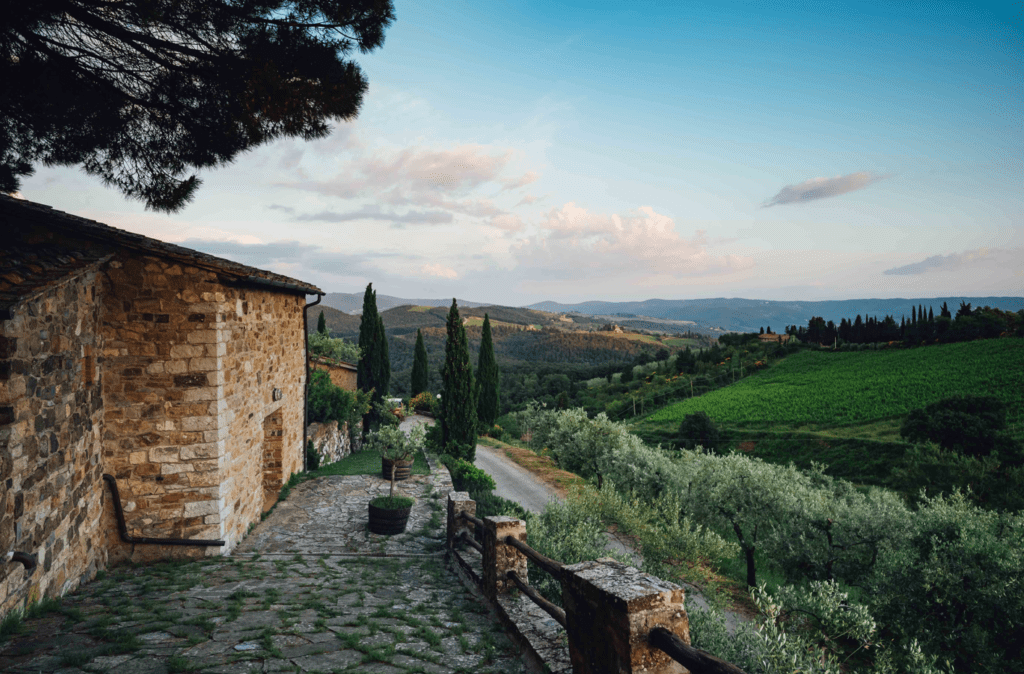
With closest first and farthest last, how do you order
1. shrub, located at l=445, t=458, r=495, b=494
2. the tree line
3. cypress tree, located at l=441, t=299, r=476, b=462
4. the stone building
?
the stone building
shrub, located at l=445, t=458, r=495, b=494
cypress tree, located at l=441, t=299, r=476, b=462
the tree line

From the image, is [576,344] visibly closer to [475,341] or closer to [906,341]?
[475,341]

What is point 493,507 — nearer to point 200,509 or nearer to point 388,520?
point 388,520

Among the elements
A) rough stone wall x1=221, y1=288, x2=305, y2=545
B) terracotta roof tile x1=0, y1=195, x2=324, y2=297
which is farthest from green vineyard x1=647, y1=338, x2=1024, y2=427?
terracotta roof tile x1=0, y1=195, x2=324, y2=297

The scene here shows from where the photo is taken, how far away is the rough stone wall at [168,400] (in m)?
5.76

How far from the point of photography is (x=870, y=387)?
107 ft

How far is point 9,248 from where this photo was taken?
425 centimetres

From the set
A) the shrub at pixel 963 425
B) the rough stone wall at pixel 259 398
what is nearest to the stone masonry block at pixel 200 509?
the rough stone wall at pixel 259 398

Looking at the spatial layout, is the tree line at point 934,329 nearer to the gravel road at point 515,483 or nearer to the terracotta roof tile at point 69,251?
the gravel road at point 515,483

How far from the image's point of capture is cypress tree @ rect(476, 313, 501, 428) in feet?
95.4

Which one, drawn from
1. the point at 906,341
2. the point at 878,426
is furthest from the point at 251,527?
the point at 906,341

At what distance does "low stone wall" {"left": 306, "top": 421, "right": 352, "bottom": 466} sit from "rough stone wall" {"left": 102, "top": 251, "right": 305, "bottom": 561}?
6.64 meters

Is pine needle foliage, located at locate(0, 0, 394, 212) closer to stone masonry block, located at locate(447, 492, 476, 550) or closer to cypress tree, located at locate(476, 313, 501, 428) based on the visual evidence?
stone masonry block, located at locate(447, 492, 476, 550)

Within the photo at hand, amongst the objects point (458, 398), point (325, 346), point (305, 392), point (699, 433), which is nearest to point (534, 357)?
point (699, 433)

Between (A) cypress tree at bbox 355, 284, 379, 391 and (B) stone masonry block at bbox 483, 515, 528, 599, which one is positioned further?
(A) cypress tree at bbox 355, 284, 379, 391
